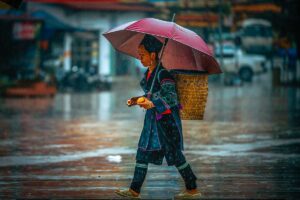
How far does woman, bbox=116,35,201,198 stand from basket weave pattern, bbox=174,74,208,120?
15 centimetres

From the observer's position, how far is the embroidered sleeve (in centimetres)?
866

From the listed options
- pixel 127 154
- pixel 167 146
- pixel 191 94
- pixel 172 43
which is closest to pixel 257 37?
pixel 127 154

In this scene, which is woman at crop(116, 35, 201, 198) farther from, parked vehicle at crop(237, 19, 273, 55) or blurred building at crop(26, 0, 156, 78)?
parked vehicle at crop(237, 19, 273, 55)

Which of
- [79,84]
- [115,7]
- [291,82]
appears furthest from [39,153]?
[115,7]

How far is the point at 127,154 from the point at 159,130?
4.74 meters

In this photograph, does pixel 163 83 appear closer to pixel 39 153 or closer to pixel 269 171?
pixel 269 171

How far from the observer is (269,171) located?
37.0ft

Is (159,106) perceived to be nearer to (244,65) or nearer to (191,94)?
(191,94)

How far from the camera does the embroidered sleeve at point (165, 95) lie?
28.4ft

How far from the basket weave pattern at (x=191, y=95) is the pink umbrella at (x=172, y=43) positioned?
0.93 ft

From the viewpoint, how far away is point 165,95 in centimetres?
872

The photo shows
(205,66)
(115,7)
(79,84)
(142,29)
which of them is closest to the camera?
(142,29)

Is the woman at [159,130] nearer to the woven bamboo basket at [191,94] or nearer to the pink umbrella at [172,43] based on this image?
the woven bamboo basket at [191,94]

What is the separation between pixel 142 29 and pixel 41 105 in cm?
1947
